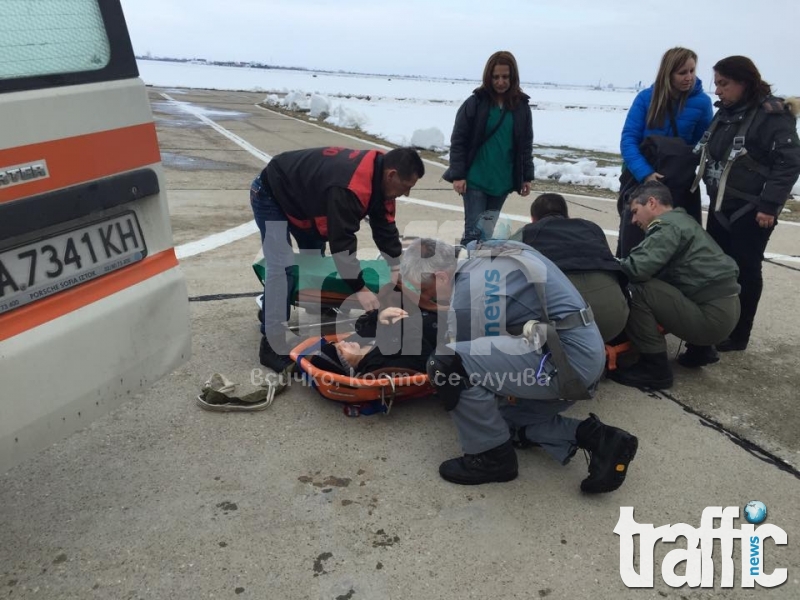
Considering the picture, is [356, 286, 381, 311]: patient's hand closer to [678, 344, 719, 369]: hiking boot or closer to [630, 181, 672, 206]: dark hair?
[630, 181, 672, 206]: dark hair

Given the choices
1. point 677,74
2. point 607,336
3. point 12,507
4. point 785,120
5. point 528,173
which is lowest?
point 12,507

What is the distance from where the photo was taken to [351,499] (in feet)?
8.42

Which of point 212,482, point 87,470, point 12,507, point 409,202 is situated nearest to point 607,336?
point 212,482

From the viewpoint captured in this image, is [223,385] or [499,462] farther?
[223,385]

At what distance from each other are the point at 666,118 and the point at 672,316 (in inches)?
64.5

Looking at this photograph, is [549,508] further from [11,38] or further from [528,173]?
[528,173]

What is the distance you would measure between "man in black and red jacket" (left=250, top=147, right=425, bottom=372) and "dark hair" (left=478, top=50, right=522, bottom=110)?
1.64m

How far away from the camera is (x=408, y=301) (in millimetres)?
3352

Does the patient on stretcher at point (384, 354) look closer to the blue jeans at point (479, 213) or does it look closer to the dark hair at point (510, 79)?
the blue jeans at point (479, 213)

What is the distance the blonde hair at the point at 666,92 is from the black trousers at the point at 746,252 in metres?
0.77

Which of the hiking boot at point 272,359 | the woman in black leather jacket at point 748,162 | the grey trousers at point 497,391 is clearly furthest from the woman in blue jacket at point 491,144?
the grey trousers at point 497,391

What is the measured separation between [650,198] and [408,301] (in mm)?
1603

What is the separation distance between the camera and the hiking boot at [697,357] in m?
3.88

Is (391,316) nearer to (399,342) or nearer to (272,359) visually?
(399,342)
